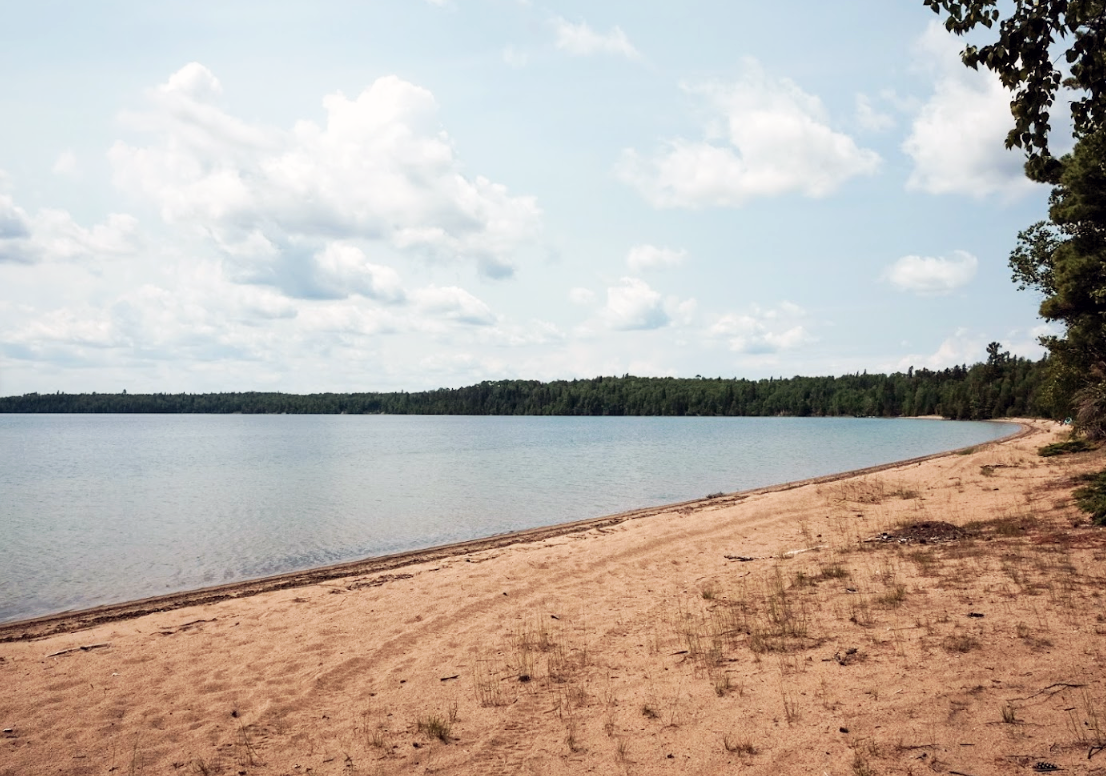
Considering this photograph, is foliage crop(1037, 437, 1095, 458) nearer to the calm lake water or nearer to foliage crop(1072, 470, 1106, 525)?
the calm lake water

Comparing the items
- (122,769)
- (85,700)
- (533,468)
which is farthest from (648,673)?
(533,468)

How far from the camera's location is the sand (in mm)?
6508

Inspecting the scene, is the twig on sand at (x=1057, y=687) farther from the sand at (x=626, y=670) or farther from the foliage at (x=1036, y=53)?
the foliage at (x=1036, y=53)

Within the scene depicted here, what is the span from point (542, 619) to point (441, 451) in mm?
63993

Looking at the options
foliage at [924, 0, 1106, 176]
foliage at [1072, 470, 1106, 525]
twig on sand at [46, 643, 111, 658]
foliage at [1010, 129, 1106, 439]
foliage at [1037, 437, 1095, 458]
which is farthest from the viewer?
foliage at [1037, 437, 1095, 458]

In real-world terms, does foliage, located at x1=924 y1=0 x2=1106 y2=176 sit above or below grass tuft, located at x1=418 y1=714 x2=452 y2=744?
above

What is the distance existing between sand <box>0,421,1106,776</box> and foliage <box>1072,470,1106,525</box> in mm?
369

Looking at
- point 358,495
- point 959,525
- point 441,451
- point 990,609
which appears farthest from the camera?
point 441,451

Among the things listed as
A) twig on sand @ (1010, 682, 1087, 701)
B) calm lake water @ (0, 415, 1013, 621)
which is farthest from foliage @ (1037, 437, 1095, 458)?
twig on sand @ (1010, 682, 1087, 701)

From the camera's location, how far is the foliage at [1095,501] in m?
13.6

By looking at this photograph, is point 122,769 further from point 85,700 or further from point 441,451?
point 441,451

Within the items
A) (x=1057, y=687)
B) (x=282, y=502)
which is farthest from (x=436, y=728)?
(x=282, y=502)

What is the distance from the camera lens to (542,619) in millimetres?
11469

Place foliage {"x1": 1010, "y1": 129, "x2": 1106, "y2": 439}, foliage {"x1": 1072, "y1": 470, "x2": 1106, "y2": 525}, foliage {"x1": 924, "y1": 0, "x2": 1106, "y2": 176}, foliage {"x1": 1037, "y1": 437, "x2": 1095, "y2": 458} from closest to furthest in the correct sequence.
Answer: foliage {"x1": 924, "y1": 0, "x2": 1106, "y2": 176}
foliage {"x1": 1072, "y1": 470, "x2": 1106, "y2": 525}
foliage {"x1": 1010, "y1": 129, "x2": 1106, "y2": 439}
foliage {"x1": 1037, "y1": 437, "x2": 1095, "y2": 458}
